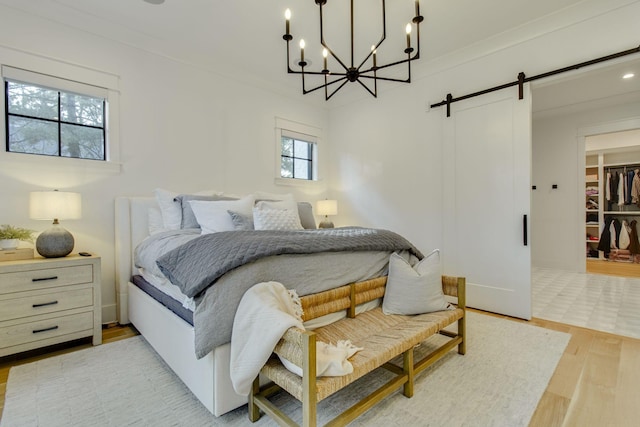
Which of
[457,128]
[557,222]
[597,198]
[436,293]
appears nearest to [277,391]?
[436,293]

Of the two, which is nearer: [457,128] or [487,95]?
[487,95]

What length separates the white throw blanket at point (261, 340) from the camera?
4.03ft

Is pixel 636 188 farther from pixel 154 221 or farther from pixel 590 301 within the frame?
pixel 154 221

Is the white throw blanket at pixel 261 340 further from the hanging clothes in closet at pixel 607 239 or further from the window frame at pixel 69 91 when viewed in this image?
the hanging clothes in closet at pixel 607 239

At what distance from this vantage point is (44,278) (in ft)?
6.93

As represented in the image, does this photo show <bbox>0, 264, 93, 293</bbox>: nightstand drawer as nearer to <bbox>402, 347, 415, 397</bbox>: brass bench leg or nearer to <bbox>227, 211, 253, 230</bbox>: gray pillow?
<bbox>227, 211, 253, 230</bbox>: gray pillow

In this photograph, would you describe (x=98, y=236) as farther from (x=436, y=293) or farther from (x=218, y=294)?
(x=436, y=293)

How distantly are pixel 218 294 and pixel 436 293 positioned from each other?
1.44m

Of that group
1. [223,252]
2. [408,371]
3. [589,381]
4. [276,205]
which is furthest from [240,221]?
[589,381]

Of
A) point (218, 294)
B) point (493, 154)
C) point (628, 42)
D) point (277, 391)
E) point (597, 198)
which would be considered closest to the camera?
point (218, 294)

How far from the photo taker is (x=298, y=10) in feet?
8.64

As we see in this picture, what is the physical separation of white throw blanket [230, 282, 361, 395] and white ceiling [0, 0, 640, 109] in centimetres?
247

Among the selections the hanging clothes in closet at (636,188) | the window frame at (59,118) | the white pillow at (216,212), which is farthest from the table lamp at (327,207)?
A: the hanging clothes in closet at (636,188)

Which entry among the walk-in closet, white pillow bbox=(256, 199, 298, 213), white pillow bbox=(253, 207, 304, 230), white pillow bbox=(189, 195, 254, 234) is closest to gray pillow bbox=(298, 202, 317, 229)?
white pillow bbox=(256, 199, 298, 213)
